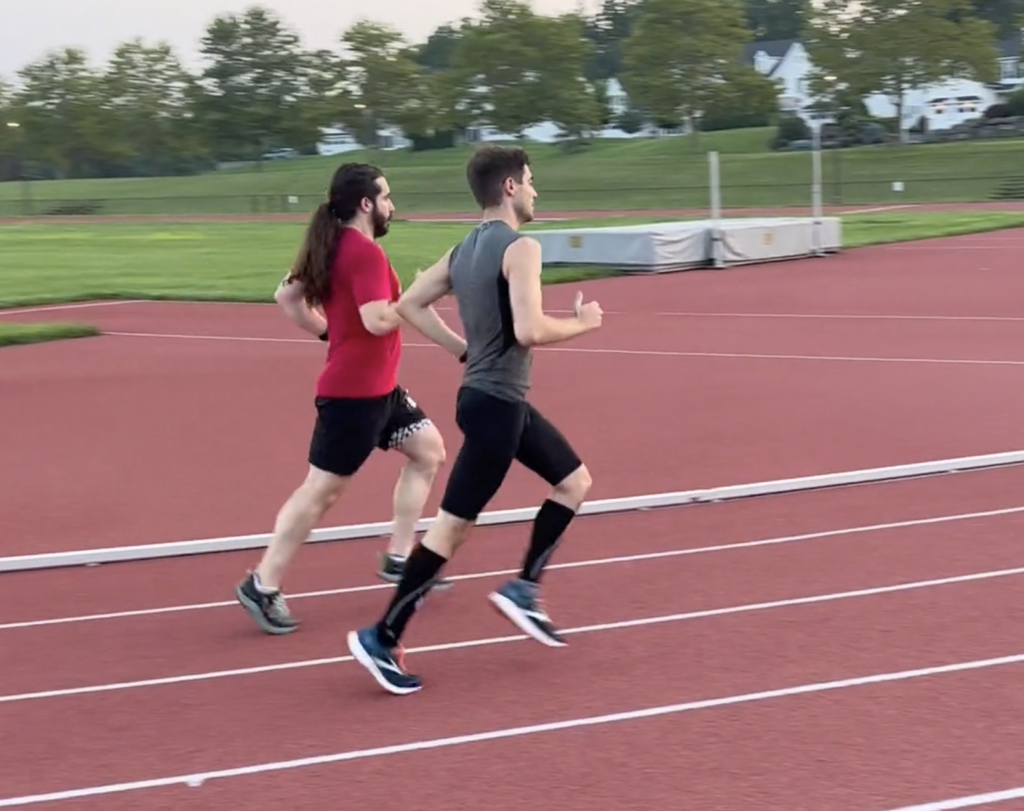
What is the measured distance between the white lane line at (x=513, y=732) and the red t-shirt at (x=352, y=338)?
1.68 metres

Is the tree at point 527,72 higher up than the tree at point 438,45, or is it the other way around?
the tree at point 527,72

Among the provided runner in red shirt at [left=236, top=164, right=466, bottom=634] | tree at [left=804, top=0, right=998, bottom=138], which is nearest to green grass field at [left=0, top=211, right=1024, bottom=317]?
runner in red shirt at [left=236, top=164, right=466, bottom=634]

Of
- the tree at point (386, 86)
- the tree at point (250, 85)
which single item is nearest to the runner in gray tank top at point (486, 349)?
the tree at point (386, 86)

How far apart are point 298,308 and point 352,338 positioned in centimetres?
40

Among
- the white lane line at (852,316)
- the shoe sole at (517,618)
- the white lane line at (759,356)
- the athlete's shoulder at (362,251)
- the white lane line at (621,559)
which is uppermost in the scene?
the athlete's shoulder at (362,251)

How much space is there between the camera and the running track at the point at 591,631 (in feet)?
14.2

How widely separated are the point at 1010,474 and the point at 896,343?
676 centimetres

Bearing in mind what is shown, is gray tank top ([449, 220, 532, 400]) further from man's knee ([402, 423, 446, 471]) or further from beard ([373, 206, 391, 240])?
man's knee ([402, 423, 446, 471])

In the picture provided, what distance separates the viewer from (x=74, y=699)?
5.21 m

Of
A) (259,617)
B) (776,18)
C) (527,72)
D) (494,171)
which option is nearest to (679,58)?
(527,72)

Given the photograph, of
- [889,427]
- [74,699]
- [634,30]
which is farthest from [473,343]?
[634,30]

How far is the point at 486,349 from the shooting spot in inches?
203

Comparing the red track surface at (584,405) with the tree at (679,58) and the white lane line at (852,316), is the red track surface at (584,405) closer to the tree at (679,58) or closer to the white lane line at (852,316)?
the white lane line at (852,316)

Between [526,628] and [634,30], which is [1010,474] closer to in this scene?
[526,628]
